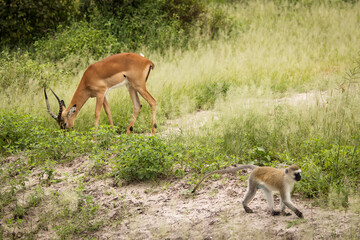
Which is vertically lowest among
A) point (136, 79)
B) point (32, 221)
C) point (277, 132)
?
point (32, 221)

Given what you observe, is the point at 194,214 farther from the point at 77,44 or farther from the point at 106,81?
the point at 77,44

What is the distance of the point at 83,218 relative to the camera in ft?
16.9

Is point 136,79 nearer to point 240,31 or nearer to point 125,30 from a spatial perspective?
point 125,30

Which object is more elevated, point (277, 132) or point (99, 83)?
point (99, 83)

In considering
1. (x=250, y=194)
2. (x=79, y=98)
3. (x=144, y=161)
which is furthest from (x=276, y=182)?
(x=79, y=98)

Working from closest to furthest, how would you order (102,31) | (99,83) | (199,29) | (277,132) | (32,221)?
(32,221) < (277,132) < (99,83) < (102,31) < (199,29)

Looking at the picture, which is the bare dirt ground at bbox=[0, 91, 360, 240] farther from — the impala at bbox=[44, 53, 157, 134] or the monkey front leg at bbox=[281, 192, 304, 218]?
the impala at bbox=[44, 53, 157, 134]

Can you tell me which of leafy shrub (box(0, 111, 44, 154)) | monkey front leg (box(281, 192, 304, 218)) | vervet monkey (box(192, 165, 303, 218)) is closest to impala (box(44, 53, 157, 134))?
leafy shrub (box(0, 111, 44, 154))

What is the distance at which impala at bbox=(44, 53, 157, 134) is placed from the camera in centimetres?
817

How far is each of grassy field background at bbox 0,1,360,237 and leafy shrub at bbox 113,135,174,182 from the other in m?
0.02

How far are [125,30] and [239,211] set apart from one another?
34.6 ft

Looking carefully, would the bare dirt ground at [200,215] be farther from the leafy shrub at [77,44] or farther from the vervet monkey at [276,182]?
the leafy shrub at [77,44]

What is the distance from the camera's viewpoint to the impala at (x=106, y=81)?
817cm

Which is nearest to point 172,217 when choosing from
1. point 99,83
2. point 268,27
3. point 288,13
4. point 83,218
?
point 83,218
